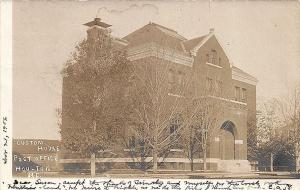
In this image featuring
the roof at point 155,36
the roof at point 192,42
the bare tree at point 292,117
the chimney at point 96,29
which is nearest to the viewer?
the chimney at point 96,29

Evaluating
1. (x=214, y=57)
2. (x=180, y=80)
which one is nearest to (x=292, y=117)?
(x=214, y=57)

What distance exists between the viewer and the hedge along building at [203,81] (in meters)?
13.9

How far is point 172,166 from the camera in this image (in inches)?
551

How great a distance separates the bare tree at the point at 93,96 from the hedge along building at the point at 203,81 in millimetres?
151

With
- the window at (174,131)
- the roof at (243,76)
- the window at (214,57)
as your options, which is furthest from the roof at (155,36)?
the window at (174,131)

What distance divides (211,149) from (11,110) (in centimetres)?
503

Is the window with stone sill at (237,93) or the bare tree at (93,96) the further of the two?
the window with stone sill at (237,93)

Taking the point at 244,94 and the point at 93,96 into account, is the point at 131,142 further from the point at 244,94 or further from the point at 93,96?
the point at 244,94

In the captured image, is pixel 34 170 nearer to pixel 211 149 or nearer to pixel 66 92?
pixel 66 92

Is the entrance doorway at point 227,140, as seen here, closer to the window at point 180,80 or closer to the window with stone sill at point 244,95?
the window with stone sill at point 244,95

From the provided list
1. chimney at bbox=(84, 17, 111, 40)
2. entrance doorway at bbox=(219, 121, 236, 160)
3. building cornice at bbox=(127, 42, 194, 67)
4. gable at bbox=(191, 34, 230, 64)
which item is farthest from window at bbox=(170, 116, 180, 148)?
chimney at bbox=(84, 17, 111, 40)

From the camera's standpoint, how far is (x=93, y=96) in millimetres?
13680

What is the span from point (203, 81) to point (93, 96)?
2.82 m

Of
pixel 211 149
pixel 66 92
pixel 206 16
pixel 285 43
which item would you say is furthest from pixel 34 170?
pixel 285 43
